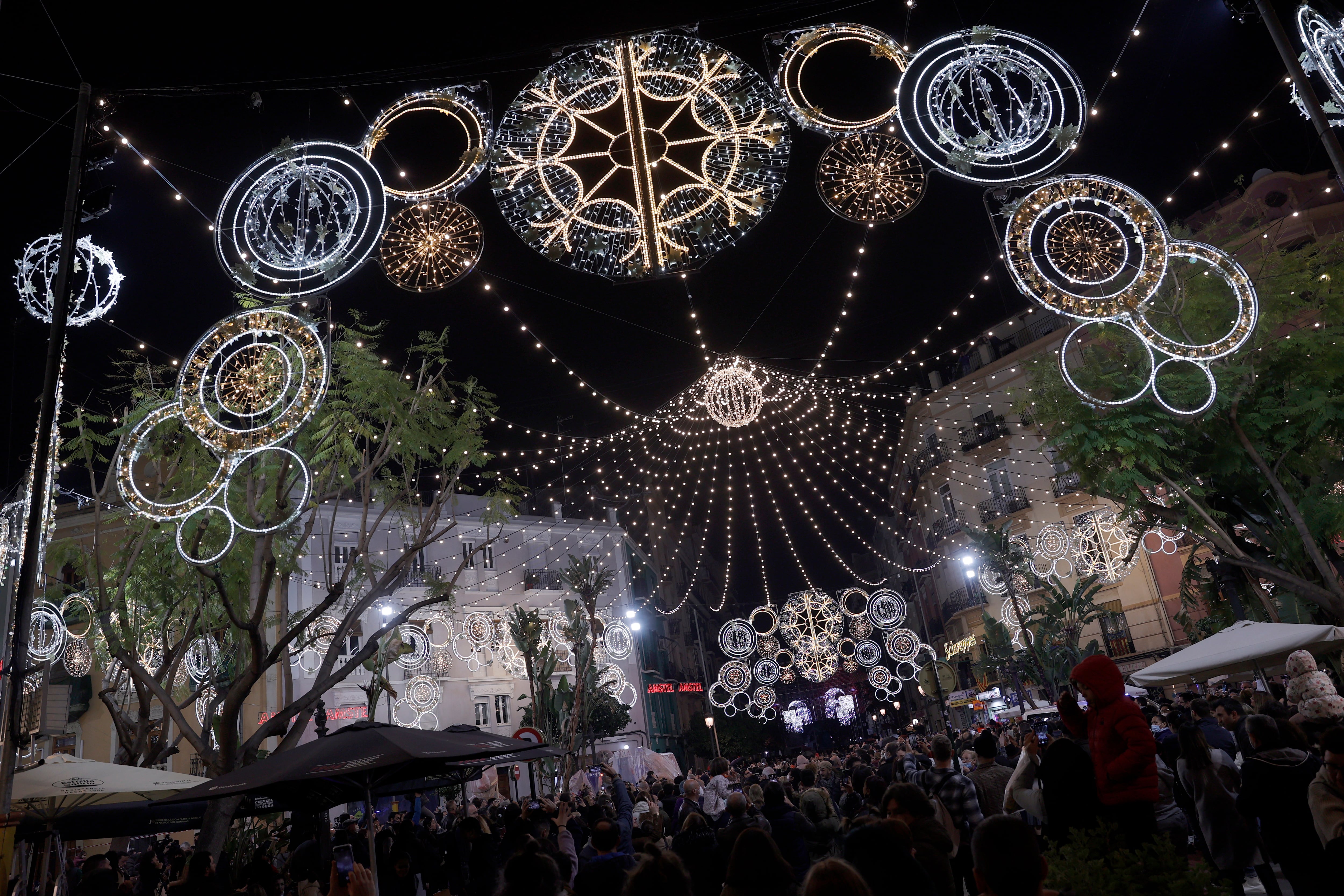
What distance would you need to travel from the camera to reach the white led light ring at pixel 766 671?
38.4m

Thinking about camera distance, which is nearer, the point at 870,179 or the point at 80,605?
the point at 870,179

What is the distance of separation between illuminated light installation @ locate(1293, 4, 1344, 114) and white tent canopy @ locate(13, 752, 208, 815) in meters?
12.6

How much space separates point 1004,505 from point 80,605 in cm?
2856

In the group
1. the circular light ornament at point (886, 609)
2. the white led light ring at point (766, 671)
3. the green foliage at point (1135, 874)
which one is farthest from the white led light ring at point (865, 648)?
the green foliage at point (1135, 874)

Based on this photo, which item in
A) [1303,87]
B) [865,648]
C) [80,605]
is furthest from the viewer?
[865,648]

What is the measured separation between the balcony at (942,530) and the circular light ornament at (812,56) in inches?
1029

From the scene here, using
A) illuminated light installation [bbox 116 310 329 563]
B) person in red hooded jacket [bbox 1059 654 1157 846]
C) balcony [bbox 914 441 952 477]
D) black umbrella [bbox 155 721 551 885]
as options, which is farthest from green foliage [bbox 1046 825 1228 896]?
balcony [bbox 914 441 952 477]

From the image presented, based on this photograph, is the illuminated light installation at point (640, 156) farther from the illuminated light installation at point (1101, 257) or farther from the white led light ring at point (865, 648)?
the white led light ring at point (865, 648)

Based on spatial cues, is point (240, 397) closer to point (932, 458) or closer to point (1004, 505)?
point (1004, 505)

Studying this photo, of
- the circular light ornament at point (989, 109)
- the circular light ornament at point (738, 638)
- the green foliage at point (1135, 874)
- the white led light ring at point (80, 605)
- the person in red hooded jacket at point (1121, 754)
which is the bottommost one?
the green foliage at point (1135, 874)

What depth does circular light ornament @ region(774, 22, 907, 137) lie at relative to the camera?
25.4 ft

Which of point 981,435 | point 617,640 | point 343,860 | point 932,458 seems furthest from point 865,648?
point 343,860

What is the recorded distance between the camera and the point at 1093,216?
319 inches

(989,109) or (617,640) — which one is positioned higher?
(989,109)
